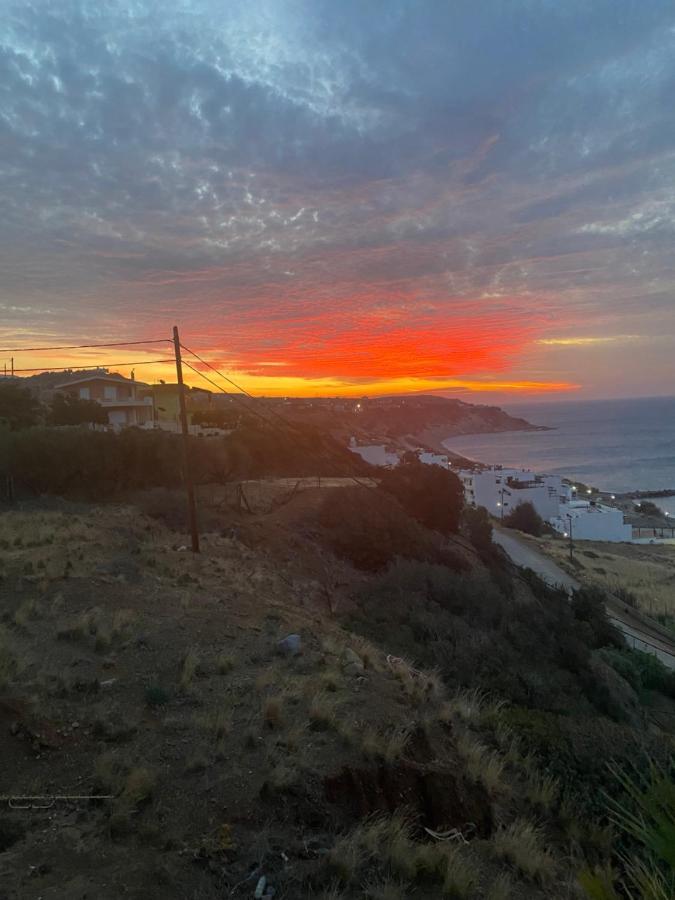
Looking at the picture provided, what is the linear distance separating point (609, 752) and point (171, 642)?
21.3ft

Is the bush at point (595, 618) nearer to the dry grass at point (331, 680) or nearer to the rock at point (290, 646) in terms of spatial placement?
the rock at point (290, 646)

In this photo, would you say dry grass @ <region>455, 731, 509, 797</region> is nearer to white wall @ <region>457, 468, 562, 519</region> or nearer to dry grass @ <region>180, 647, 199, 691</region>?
dry grass @ <region>180, 647, 199, 691</region>

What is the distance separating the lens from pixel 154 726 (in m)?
6.94

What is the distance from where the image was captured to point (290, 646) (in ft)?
32.3

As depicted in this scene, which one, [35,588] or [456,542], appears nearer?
[35,588]

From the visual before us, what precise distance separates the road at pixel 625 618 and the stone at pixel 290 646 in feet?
48.1

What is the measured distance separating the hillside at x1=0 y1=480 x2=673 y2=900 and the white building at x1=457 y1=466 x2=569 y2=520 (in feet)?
172

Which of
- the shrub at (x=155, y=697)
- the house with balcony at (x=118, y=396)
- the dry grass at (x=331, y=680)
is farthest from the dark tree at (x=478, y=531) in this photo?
the house with balcony at (x=118, y=396)

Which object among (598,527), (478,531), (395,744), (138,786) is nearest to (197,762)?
(138,786)

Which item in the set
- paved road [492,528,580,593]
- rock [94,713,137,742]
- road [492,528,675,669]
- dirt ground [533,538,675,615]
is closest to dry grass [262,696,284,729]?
rock [94,713,137,742]

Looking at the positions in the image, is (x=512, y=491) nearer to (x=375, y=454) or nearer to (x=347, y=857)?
(x=375, y=454)

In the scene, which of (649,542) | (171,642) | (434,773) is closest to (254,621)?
(171,642)

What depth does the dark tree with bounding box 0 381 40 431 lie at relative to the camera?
35156mm

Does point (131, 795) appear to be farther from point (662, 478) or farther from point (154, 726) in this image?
point (662, 478)
